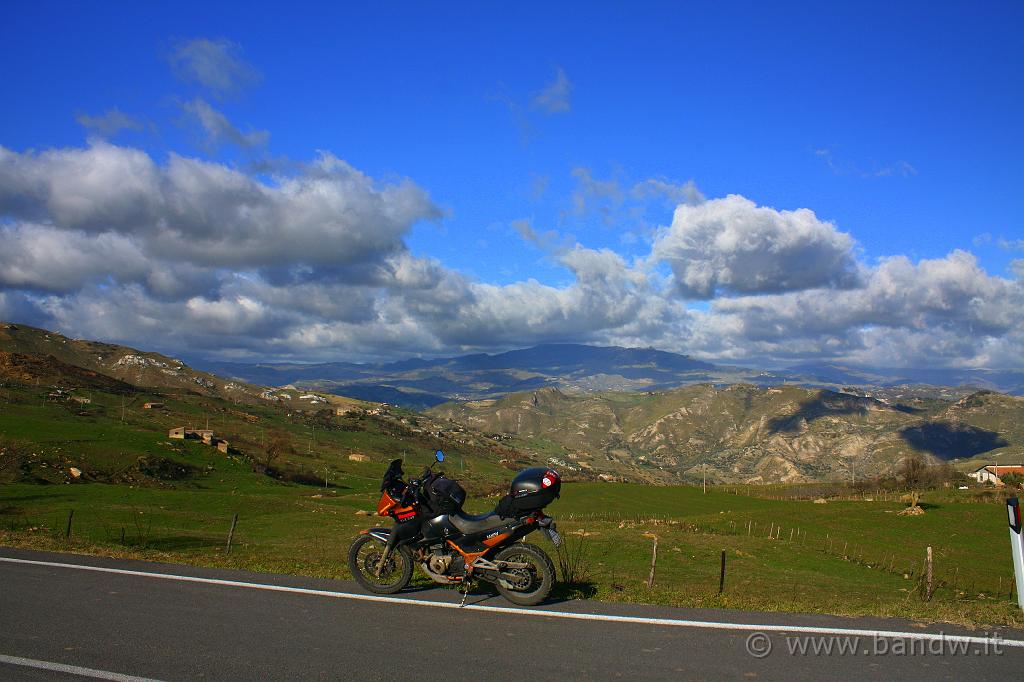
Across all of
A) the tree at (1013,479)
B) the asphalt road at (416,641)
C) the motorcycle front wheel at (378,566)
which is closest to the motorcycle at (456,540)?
the motorcycle front wheel at (378,566)

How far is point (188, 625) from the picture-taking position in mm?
8758

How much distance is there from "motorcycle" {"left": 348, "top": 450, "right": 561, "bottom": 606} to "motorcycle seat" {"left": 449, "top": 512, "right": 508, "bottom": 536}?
2cm

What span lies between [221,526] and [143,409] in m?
108

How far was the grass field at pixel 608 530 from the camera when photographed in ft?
46.4

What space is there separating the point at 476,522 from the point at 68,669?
5.55 m

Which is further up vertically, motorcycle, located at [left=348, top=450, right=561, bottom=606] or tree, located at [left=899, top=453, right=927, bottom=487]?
motorcycle, located at [left=348, top=450, right=561, bottom=606]

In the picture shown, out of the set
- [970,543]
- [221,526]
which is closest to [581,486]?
[970,543]

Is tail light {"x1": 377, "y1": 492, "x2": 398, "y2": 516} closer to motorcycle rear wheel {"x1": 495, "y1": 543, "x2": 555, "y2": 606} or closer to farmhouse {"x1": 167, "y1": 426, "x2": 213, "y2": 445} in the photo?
motorcycle rear wheel {"x1": 495, "y1": 543, "x2": 555, "y2": 606}

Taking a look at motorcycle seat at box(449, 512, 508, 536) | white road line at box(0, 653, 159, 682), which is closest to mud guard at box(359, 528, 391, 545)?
motorcycle seat at box(449, 512, 508, 536)

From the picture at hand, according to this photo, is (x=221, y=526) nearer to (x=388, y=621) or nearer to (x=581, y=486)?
(x=388, y=621)

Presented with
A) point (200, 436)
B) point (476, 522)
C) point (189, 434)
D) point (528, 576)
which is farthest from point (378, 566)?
point (200, 436)

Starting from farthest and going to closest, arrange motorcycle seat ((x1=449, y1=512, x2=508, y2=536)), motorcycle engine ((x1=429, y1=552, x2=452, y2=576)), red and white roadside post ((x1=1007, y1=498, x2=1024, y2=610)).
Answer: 1. motorcycle engine ((x1=429, y1=552, x2=452, y2=576))
2. motorcycle seat ((x1=449, y1=512, x2=508, y2=536))
3. red and white roadside post ((x1=1007, y1=498, x2=1024, y2=610))

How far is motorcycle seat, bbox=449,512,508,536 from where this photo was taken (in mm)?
10609

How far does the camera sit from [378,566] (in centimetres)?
1133
